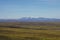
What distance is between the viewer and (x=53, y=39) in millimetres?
12469

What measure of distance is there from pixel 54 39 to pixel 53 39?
0.10m

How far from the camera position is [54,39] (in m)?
12.5

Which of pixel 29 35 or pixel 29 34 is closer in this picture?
pixel 29 35
